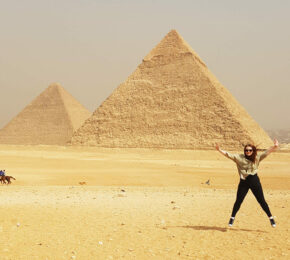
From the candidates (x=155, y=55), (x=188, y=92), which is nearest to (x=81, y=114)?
(x=155, y=55)

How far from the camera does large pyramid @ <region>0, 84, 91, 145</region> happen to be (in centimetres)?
9294

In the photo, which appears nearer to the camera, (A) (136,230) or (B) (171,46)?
(A) (136,230)

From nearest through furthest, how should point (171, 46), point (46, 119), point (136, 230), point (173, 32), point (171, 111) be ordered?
1. point (136, 230)
2. point (171, 111)
3. point (171, 46)
4. point (173, 32)
5. point (46, 119)

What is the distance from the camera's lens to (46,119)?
3745 inches

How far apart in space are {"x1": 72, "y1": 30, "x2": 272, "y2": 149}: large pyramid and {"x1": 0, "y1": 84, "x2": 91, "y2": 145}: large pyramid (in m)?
30.5

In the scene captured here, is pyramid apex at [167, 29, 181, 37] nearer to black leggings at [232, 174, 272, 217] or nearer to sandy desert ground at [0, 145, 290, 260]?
sandy desert ground at [0, 145, 290, 260]

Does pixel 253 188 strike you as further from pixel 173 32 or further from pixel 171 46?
pixel 173 32

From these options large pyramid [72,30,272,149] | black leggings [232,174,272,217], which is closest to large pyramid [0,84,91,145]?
large pyramid [72,30,272,149]

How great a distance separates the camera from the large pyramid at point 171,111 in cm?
5369

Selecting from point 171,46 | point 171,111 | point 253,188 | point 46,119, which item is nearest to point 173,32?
point 171,46

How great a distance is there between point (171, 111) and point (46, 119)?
44594mm

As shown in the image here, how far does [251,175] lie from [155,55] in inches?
2451

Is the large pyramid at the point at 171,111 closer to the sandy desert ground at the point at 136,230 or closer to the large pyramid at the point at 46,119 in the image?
the large pyramid at the point at 46,119

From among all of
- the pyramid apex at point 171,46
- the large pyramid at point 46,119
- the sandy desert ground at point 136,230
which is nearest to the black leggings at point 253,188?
the sandy desert ground at point 136,230
